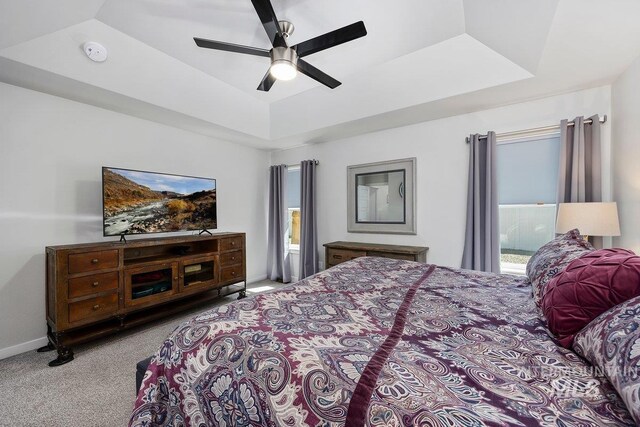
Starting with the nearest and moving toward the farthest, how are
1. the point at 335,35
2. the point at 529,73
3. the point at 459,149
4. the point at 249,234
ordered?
the point at 335,35, the point at 529,73, the point at 459,149, the point at 249,234

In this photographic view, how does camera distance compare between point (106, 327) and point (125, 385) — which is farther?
point (106, 327)

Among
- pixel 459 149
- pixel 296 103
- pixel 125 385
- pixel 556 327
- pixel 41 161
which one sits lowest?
pixel 125 385

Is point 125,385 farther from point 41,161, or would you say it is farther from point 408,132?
point 408,132

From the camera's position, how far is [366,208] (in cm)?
406

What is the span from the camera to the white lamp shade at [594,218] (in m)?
2.10

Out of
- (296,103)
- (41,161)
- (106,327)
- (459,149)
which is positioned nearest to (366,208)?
(459,149)

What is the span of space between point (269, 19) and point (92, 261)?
8.40 feet

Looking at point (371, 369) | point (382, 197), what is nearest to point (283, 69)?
point (371, 369)

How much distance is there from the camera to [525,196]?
2.98 m

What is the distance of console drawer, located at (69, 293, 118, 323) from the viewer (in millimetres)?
2354

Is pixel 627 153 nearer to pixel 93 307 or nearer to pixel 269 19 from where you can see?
pixel 269 19

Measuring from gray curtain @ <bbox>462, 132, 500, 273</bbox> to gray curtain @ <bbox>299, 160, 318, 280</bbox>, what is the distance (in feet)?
7.19

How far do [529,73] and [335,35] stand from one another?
1.82 meters

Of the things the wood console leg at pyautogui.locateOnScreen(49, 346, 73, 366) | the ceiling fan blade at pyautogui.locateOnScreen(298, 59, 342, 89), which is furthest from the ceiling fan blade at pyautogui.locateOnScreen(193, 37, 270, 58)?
the wood console leg at pyautogui.locateOnScreen(49, 346, 73, 366)
